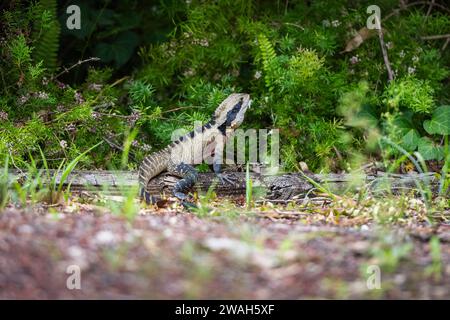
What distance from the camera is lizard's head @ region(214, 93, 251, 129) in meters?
6.46

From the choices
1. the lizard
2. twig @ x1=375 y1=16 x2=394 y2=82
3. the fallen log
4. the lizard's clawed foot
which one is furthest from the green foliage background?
the lizard's clawed foot

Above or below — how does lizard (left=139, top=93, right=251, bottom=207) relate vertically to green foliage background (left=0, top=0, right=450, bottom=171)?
below

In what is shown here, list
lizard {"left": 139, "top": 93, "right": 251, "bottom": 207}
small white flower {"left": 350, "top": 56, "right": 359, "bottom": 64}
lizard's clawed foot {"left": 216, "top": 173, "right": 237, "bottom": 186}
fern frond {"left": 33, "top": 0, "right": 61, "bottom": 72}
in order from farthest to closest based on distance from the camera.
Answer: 1. small white flower {"left": 350, "top": 56, "right": 359, "bottom": 64}
2. fern frond {"left": 33, "top": 0, "right": 61, "bottom": 72}
3. lizard {"left": 139, "top": 93, "right": 251, "bottom": 207}
4. lizard's clawed foot {"left": 216, "top": 173, "right": 237, "bottom": 186}

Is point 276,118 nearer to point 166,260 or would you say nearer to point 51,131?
point 51,131

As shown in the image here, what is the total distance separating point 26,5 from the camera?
771 centimetres

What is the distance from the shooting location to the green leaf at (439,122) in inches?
271

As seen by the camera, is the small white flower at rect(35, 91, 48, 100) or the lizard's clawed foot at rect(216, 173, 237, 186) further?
the small white flower at rect(35, 91, 48, 100)

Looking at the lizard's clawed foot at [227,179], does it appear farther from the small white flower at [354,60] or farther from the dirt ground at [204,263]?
the small white flower at [354,60]

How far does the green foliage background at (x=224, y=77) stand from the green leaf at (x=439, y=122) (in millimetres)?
11

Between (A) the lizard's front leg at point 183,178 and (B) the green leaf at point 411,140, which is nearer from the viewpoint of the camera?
(A) the lizard's front leg at point 183,178

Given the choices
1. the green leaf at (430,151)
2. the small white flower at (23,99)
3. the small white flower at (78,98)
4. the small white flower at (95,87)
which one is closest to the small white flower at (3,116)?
the small white flower at (23,99)

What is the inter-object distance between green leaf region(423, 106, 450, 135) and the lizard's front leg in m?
2.75

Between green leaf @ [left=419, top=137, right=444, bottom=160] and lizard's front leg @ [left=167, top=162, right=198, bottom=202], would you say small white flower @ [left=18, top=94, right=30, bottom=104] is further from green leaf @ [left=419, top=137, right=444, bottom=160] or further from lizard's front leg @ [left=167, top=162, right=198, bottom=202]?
green leaf @ [left=419, top=137, right=444, bottom=160]
